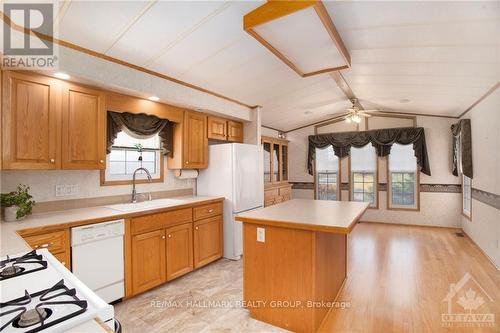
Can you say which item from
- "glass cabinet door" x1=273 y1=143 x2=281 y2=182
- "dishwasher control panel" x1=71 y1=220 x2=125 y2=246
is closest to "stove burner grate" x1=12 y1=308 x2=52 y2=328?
"dishwasher control panel" x1=71 y1=220 x2=125 y2=246

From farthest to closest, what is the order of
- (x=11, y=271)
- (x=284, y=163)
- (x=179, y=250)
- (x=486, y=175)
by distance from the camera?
1. (x=284, y=163)
2. (x=486, y=175)
3. (x=179, y=250)
4. (x=11, y=271)

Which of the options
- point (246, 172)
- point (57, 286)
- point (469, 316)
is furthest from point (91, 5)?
point (469, 316)

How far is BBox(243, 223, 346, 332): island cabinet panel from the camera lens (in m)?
2.12

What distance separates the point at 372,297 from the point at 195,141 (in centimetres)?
292

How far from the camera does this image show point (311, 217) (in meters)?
2.29

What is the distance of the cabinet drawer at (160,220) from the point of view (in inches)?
105

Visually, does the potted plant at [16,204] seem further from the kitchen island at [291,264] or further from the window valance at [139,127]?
the kitchen island at [291,264]

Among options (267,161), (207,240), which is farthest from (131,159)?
(267,161)

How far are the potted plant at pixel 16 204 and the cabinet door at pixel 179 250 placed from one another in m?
1.30

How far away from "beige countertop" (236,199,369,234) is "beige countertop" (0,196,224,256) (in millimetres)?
1159

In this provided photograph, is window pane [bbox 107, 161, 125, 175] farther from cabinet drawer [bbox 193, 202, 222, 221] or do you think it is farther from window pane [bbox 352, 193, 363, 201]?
window pane [bbox 352, 193, 363, 201]

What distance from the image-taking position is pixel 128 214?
8.50 ft

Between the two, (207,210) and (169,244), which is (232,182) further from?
(169,244)

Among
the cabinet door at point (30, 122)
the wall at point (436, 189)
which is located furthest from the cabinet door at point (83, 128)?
the wall at point (436, 189)
